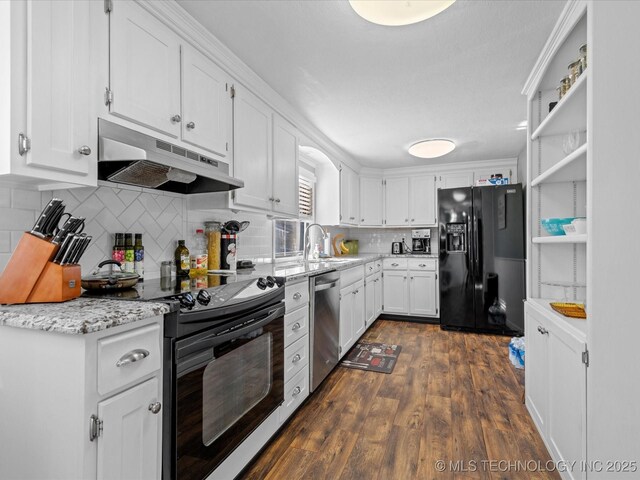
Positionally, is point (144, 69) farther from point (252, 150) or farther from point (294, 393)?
point (294, 393)

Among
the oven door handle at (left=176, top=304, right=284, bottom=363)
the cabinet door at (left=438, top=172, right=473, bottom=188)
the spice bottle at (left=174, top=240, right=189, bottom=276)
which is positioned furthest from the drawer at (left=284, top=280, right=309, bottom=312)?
the cabinet door at (left=438, top=172, right=473, bottom=188)

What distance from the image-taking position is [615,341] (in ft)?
4.13

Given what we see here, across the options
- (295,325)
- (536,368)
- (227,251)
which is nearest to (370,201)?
(227,251)

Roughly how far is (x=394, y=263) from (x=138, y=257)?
12.6 ft

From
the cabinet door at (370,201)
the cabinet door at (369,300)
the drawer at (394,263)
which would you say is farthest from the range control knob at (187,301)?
the cabinet door at (370,201)

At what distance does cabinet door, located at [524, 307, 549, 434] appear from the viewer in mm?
1868

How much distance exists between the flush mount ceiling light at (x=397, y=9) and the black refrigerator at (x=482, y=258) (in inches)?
121

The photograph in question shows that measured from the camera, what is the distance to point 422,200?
5141 millimetres

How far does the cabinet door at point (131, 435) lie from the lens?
38.5 inches

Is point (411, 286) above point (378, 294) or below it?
above

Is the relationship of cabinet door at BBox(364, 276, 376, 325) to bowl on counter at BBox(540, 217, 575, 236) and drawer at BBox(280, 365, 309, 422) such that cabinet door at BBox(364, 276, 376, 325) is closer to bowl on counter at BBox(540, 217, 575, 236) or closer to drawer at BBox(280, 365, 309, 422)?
drawer at BBox(280, 365, 309, 422)

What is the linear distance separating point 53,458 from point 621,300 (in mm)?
1955

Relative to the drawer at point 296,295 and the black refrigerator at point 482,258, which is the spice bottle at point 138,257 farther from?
the black refrigerator at point 482,258

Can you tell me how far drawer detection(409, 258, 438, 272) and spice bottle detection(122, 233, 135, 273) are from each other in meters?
3.92
